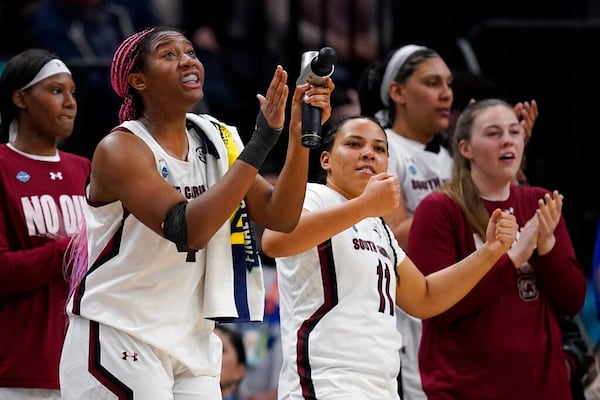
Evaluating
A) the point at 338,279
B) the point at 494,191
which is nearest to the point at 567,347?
the point at 494,191

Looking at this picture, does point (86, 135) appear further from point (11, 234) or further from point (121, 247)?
point (121, 247)

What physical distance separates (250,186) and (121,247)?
0.48 m

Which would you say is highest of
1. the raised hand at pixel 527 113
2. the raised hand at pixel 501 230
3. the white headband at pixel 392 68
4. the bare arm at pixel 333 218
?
the white headband at pixel 392 68

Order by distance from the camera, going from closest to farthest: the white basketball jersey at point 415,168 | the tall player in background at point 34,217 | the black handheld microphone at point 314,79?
the black handheld microphone at point 314,79
the tall player in background at point 34,217
the white basketball jersey at point 415,168

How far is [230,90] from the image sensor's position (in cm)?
907

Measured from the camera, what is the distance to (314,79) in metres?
4.12

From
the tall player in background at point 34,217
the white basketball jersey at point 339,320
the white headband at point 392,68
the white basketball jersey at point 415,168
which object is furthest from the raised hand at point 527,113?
the tall player in background at point 34,217

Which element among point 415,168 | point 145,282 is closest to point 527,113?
point 415,168

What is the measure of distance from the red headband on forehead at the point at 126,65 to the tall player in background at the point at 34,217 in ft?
3.16

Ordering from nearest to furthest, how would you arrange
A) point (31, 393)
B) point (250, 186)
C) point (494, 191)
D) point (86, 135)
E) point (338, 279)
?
point (250, 186) → point (338, 279) → point (31, 393) → point (494, 191) → point (86, 135)

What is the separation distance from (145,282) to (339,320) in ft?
2.77

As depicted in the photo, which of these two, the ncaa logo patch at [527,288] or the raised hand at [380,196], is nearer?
the raised hand at [380,196]

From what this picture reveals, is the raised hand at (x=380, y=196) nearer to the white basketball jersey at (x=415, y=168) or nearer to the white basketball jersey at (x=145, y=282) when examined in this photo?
the white basketball jersey at (x=145, y=282)

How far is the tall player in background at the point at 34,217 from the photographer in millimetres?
5234
